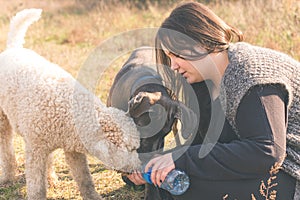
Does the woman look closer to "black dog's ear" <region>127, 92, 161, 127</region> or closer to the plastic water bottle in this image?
the plastic water bottle

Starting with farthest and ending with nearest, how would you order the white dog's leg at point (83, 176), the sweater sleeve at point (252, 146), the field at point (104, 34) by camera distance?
the field at point (104, 34) < the white dog's leg at point (83, 176) < the sweater sleeve at point (252, 146)

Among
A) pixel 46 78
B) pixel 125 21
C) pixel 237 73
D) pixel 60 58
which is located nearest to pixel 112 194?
pixel 46 78

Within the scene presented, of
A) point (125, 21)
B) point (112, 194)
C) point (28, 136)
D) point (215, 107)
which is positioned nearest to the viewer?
point (215, 107)

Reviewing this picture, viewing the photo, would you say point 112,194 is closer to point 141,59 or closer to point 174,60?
point 141,59

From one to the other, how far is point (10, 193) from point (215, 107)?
6.32 feet

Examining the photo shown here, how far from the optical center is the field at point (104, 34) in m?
3.99

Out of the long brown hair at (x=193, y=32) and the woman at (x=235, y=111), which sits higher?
the long brown hair at (x=193, y=32)

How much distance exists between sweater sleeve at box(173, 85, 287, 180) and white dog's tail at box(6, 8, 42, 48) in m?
1.99

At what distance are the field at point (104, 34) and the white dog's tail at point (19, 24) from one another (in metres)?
0.77

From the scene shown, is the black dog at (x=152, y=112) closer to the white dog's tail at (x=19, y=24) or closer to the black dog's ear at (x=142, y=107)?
the black dog's ear at (x=142, y=107)

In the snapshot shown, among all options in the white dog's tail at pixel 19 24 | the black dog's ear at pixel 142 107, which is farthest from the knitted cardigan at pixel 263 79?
the white dog's tail at pixel 19 24

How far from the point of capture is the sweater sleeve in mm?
2449

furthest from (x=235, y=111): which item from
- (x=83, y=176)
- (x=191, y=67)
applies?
(x=83, y=176)

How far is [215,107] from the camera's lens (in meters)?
3.01
